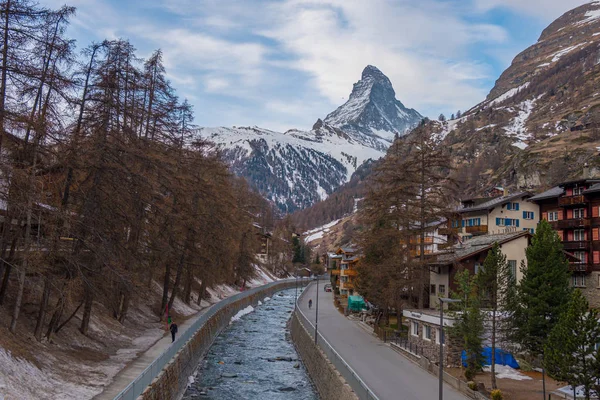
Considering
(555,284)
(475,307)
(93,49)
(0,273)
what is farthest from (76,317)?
(555,284)

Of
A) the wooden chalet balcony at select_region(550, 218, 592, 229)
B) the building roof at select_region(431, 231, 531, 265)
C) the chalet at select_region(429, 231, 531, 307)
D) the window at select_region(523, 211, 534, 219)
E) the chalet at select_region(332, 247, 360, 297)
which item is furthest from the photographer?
the chalet at select_region(332, 247, 360, 297)

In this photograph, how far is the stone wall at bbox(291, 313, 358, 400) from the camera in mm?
25719

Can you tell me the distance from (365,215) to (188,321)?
1800 centimetres

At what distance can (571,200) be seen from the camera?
51750 millimetres

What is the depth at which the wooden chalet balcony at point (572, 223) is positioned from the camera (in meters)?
50.5

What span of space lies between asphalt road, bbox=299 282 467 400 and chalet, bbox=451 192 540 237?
774 inches

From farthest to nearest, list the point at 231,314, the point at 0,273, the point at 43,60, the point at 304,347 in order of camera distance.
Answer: the point at 231,314 → the point at 304,347 → the point at 0,273 → the point at 43,60

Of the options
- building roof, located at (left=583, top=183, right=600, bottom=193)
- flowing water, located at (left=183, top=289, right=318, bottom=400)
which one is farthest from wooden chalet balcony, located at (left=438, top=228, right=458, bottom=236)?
building roof, located at (left=583, top=183, right=600, bottom=193)

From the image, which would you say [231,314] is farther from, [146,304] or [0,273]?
[0,273]

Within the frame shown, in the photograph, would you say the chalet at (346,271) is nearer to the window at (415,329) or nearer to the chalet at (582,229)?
the chalet at (582,229)

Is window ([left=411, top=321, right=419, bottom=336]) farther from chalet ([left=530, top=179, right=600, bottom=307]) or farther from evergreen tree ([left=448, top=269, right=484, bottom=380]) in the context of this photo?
chalet ([left=530, top=179, right=600, bottom=307])

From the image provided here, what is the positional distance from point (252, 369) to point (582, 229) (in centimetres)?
3494

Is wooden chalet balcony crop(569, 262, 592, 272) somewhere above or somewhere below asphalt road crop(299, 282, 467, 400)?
above

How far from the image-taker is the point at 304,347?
4316 cm
